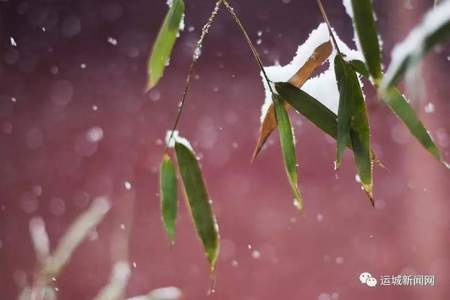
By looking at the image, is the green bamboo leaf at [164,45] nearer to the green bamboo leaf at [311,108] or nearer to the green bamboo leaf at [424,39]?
the green bamboo leaf at [311,108]

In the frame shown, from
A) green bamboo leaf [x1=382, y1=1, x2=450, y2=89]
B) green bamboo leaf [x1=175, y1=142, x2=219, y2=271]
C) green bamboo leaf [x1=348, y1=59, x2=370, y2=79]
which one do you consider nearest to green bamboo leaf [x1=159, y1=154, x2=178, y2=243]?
green bamboo leaf [x1=175, y1=142, x2=219, y2=271]

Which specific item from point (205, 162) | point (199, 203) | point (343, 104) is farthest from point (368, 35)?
point (205, 162)

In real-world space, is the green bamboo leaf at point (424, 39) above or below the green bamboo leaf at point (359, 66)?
above

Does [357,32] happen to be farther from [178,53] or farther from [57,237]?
[57,237]

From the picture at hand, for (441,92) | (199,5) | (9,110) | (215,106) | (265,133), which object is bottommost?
(9,110)

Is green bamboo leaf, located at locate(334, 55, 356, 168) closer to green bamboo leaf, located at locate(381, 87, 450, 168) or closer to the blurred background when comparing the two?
green bamboo leaf, located at locate(381, 87, 450, 168)

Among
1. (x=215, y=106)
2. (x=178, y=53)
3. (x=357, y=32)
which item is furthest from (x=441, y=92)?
(x=357, y=32)

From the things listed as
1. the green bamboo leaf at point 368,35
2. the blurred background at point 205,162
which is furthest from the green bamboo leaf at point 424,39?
the blurred background at point 205,162

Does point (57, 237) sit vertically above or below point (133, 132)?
below
